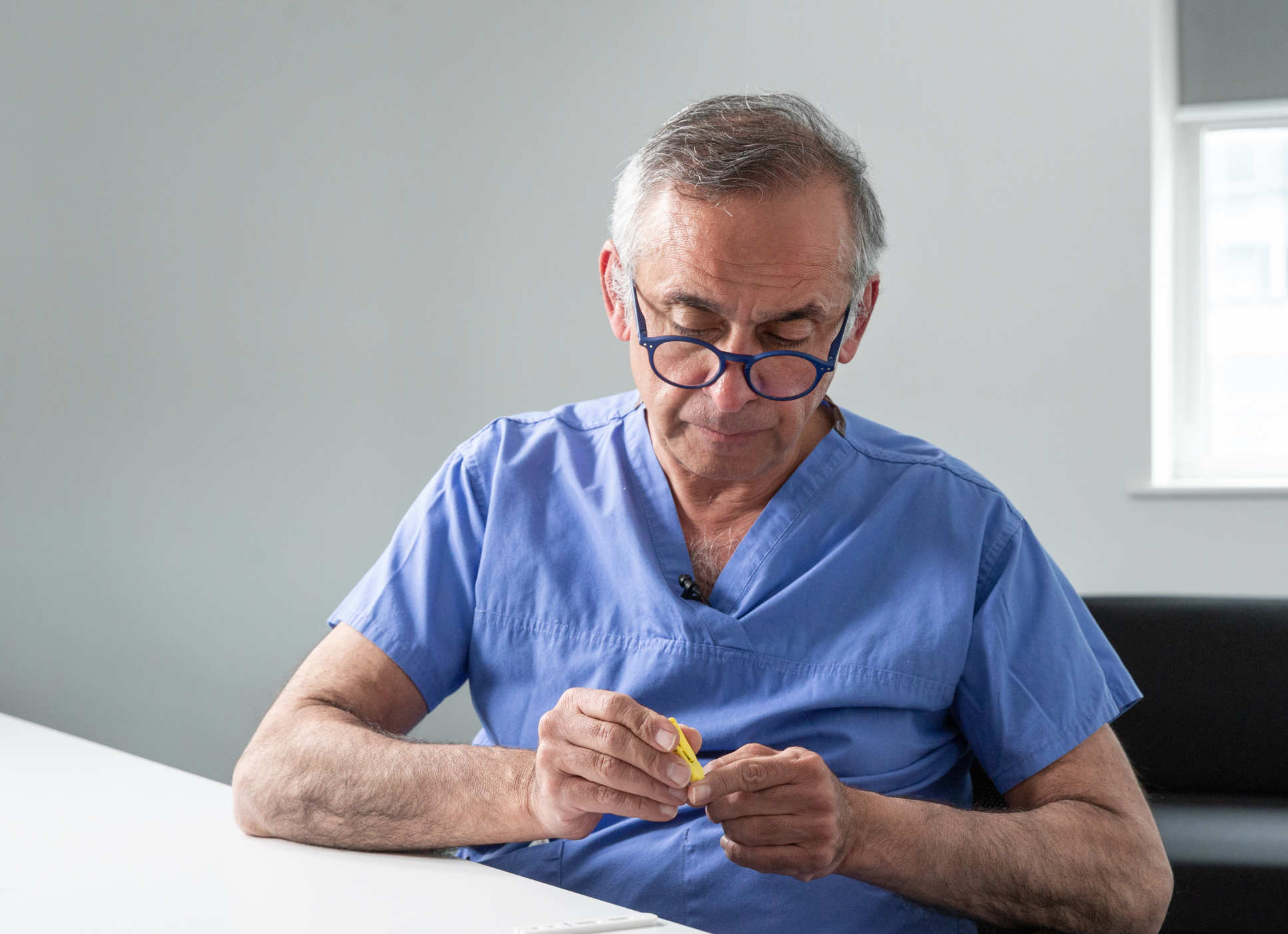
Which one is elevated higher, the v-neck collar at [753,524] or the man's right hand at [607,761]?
the v-neck collar at [753,524]

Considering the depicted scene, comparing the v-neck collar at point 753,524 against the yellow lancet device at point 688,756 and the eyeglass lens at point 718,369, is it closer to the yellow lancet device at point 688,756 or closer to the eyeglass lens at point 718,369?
the eyeglass lens at point 718,369

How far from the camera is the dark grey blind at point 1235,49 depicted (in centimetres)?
311

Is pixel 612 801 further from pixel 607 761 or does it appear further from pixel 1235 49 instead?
pixel 1235 49

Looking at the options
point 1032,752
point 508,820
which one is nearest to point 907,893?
point 1032,752

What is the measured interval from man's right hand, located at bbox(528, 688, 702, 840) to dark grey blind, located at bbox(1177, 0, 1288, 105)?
9.60 ft

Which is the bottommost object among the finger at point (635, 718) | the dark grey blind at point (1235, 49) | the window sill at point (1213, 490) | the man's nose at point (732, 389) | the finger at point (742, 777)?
the window sill at point (1213, 490)

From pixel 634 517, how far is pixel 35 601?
2129mm

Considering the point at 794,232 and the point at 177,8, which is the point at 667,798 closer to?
the point at 794,232

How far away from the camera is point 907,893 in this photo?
1.14 meters

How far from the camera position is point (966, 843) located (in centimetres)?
114

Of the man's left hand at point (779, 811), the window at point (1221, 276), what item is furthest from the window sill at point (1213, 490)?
the man's left hand at point (779, 811)

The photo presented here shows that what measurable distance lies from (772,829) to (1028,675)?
43 cm

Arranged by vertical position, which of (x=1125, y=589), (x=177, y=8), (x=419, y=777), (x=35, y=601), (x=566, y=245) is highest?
(x=177, y=8)

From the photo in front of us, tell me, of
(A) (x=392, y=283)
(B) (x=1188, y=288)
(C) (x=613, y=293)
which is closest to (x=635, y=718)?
(C) (x=613, y=293)
